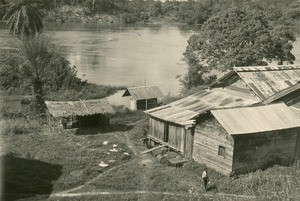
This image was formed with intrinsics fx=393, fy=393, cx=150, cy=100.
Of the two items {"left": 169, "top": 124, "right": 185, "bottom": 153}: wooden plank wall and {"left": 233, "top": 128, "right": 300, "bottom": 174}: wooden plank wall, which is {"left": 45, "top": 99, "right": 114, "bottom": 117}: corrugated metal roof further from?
{"left": 233, "top": 128, "right": 300, "bottom": 174}: wooden plank wall

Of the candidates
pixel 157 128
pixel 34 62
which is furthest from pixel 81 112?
pixel 34 62

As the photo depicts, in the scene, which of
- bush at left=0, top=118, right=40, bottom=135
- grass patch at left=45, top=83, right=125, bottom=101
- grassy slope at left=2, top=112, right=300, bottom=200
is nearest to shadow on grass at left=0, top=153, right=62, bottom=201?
grassy slope at left=2, top=112, right=300, bottom=200

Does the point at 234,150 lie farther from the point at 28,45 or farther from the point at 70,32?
the point at 70,32

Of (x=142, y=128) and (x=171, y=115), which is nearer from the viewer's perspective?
(x=171, y=115)

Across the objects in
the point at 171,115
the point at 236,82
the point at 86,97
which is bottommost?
the point at 86,97

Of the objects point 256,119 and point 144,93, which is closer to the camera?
point 256,119

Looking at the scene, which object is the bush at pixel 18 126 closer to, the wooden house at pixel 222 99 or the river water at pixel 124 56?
the wooden house at pixel 222 99

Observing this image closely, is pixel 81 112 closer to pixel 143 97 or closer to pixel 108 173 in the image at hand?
pixel 108 173

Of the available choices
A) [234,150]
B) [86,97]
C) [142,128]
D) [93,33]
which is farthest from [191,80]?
[93,33]
